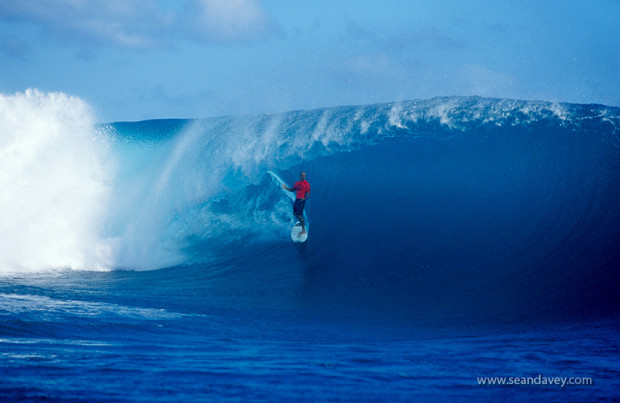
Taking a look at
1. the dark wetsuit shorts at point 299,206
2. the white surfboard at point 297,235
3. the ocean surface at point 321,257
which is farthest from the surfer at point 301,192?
the ocean surface at point 321,257

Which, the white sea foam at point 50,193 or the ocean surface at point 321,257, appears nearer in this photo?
the ocean surface at point 321,257

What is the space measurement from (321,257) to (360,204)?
2.21m

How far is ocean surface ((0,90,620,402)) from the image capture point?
3.93 m

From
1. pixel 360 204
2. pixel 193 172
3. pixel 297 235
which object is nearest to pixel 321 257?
pixel 297 235

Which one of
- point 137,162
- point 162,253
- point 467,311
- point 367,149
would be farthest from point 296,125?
point 467,311

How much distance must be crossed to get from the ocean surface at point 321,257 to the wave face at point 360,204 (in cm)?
5

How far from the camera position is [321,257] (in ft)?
30.3

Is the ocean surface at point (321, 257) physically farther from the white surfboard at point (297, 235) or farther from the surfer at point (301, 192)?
the surfer at point (301, 192)

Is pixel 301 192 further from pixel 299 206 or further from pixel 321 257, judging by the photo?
pixel 321 257

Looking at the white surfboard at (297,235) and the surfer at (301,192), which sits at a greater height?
the surfer at (301,192)

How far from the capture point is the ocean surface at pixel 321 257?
3.93 m

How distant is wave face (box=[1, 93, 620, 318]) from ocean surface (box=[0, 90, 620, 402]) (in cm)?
5

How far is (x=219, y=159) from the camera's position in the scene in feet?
42.0

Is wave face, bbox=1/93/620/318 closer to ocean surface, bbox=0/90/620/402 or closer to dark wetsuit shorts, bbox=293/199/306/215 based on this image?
ocean surface, bbox=0/90/620/402
